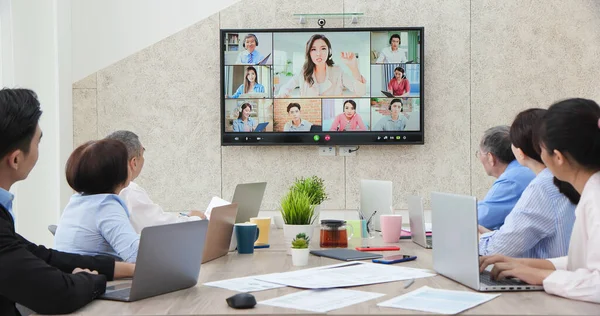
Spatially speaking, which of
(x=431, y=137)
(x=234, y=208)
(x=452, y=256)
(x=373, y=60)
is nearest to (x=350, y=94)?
(x=373, y=60)

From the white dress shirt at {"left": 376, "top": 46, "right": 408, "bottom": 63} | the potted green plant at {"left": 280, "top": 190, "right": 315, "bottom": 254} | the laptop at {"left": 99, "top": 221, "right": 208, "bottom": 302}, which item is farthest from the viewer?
the white dress shirt at {"left": 376, "top": 46, "right": 408, "bottom": 63}

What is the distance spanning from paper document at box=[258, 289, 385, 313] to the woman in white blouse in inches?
16.6

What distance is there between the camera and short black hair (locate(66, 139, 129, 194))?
240 cm

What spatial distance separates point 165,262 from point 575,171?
47.2 inches

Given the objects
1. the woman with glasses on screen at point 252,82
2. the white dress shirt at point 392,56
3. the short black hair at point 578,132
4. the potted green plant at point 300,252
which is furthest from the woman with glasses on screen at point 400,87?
the short black hair at point 578,132

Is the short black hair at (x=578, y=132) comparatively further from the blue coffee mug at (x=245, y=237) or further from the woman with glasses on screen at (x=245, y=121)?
the woman with glasses on screen at (x=245, y=121)

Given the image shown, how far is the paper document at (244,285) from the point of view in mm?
1982

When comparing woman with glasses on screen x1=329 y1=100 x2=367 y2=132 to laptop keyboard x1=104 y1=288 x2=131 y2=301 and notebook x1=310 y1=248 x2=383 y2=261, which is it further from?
laptop keyboard x1=104 y1=288 x2=131 y2=301

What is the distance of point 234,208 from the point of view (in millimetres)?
2836

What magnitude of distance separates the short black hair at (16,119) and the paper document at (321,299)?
779 millimetres

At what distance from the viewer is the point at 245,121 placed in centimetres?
536

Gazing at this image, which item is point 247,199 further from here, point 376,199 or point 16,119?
point 16,119

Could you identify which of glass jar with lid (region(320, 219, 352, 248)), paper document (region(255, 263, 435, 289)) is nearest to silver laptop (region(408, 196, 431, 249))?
glass jar with lid (region(320, 219, 352, 248))

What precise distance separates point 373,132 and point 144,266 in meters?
3.70
